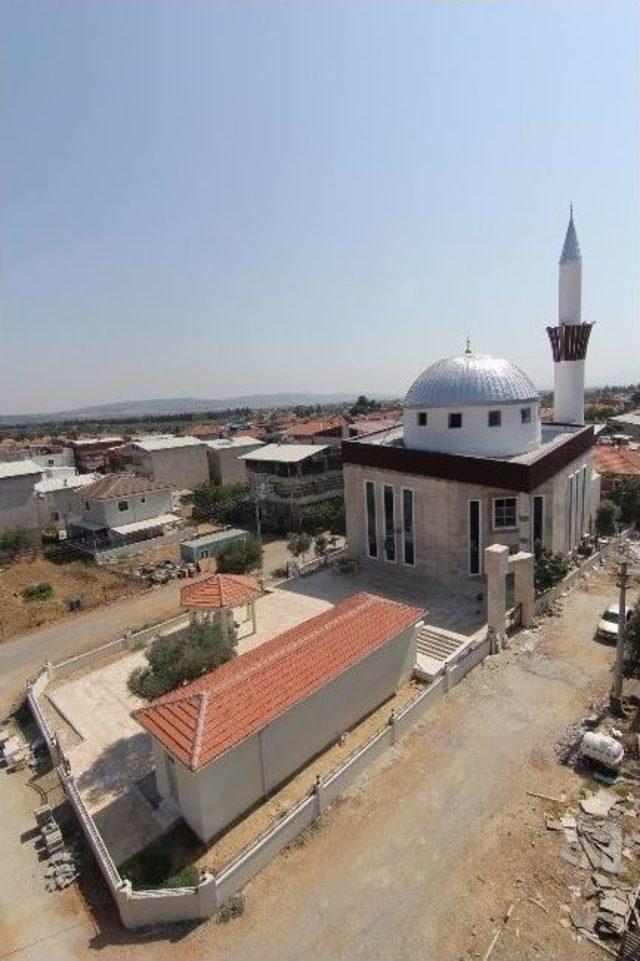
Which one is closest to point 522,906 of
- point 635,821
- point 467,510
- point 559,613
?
point 635,821

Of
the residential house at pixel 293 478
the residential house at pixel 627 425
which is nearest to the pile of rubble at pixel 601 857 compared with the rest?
the residential house at pixel 293 478

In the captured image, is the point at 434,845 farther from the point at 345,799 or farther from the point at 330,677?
the point at 330,677

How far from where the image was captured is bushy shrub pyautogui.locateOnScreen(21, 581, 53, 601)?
3200 cm

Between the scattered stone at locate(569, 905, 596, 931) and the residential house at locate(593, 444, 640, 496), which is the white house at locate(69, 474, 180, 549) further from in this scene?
the scattered stone at locate(569, 905, 596, 931)

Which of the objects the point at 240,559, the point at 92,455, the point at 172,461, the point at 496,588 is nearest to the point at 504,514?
the point at 496,588

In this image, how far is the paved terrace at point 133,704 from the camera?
47.9 ft

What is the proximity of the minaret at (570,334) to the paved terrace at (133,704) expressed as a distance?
1709 cm

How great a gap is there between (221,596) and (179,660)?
214 inches

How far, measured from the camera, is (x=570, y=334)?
3509 centimetres

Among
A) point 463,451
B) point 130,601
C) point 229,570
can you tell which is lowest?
point 130,601

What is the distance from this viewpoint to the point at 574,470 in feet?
98.4

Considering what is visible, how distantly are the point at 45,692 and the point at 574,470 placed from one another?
90.0 feet

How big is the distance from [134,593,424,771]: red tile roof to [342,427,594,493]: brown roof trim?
8.87 metres

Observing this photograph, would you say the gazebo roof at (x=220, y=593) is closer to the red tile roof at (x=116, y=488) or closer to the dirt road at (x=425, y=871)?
the dirt road at (x=425, y=871)
